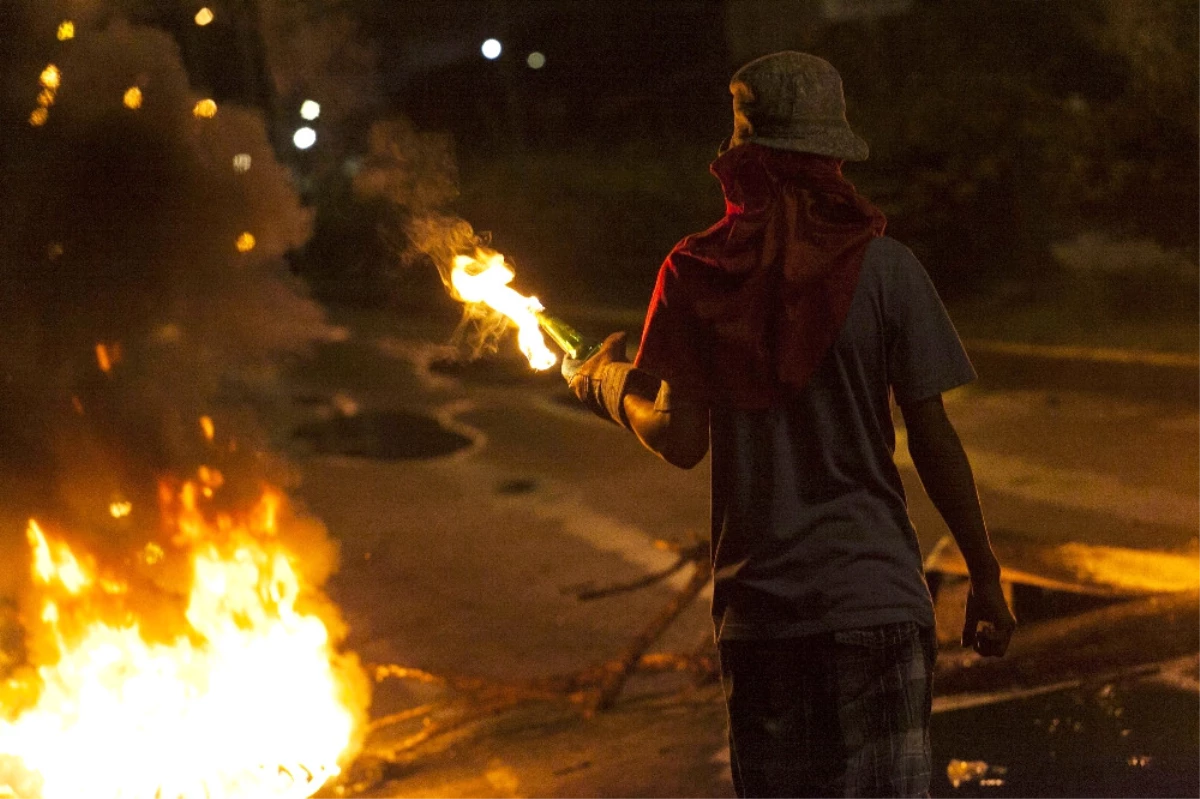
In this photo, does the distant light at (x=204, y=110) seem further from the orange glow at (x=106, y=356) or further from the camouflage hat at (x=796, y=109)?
the camouflage hat at (x=796, y=109)

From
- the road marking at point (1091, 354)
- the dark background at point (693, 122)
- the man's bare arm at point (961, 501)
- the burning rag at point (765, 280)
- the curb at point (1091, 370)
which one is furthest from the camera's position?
the dark background at point (693, 122)

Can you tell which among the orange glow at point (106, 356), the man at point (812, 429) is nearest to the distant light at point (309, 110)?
the orange glow at point (106, 356)

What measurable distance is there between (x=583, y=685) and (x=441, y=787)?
854 millimetres

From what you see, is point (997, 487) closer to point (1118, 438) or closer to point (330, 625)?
point (1118, 438)

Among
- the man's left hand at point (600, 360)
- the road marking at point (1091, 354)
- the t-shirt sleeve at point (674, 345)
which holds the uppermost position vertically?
the road marking at point (1091, 354)

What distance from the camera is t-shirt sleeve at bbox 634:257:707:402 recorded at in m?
2.30

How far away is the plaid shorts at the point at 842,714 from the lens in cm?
226

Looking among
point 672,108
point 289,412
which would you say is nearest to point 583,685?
point 289,412

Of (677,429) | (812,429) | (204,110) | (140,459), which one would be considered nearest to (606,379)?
(677,429)

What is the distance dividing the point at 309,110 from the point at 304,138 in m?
0.85

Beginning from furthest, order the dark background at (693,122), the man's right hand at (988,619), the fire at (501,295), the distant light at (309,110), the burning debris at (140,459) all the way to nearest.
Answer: the distant light at (309,110) → the dark background at (693,122) → the burning debris at (140,459) → the fire at (501,295) → the man's right hand at (988,619)

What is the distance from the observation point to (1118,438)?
8.91 m

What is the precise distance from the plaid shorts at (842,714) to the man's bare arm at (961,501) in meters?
0.17

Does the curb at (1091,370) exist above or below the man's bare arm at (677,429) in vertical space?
above
